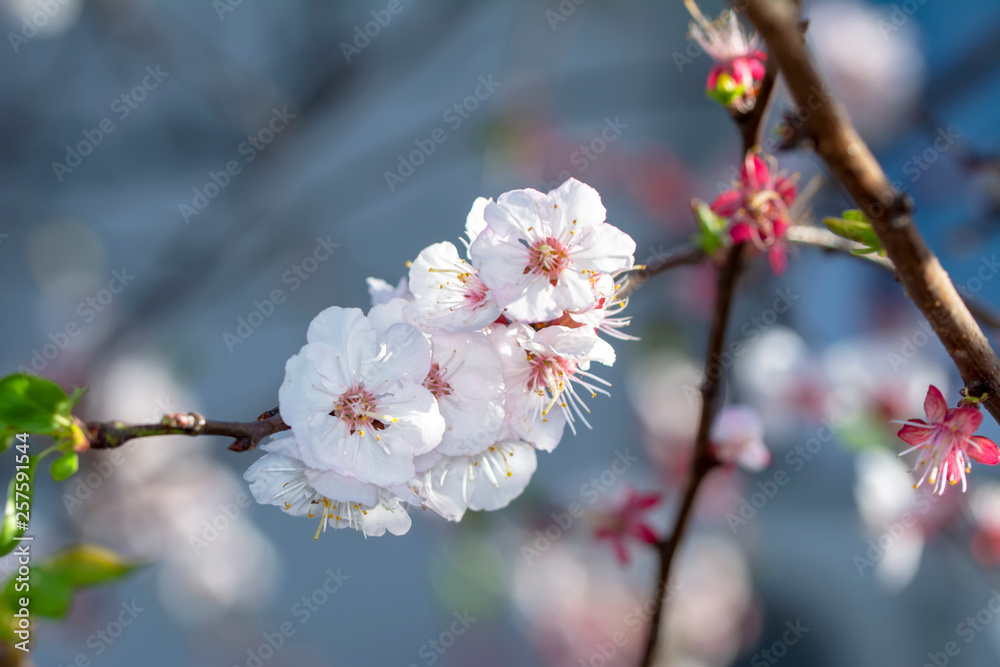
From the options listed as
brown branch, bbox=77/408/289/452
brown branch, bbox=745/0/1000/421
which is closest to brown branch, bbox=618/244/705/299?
brown branch, bbox=745/0/1000/421

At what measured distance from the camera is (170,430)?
0.62m

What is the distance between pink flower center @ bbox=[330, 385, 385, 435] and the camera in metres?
→ 0.75

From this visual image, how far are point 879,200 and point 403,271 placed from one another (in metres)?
3.58

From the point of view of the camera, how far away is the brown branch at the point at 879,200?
0.46 meters

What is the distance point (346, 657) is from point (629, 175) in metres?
2.44

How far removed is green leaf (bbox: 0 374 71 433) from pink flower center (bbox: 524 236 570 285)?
1.41 ft

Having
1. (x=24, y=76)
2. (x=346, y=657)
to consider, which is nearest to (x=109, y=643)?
(x=346, y=657)

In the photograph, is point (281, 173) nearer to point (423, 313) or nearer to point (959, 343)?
point (423, 313)

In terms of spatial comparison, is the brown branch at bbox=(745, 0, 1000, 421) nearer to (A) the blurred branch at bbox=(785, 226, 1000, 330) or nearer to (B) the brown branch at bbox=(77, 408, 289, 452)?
(A) the blurred branch at bbox=(785, 226, 1000, 330)

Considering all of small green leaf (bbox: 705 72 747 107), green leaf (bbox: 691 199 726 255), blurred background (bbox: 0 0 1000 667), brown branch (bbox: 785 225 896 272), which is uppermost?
small green leaf (bbox: 705 72 747 107)

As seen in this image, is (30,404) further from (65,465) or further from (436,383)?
(436,383)

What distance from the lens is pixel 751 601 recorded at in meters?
2.77

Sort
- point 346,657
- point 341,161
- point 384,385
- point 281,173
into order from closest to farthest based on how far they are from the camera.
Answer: point 384,385, point 281,173, point 346,657, point 341,161

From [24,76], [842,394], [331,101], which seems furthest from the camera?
[24,76]
